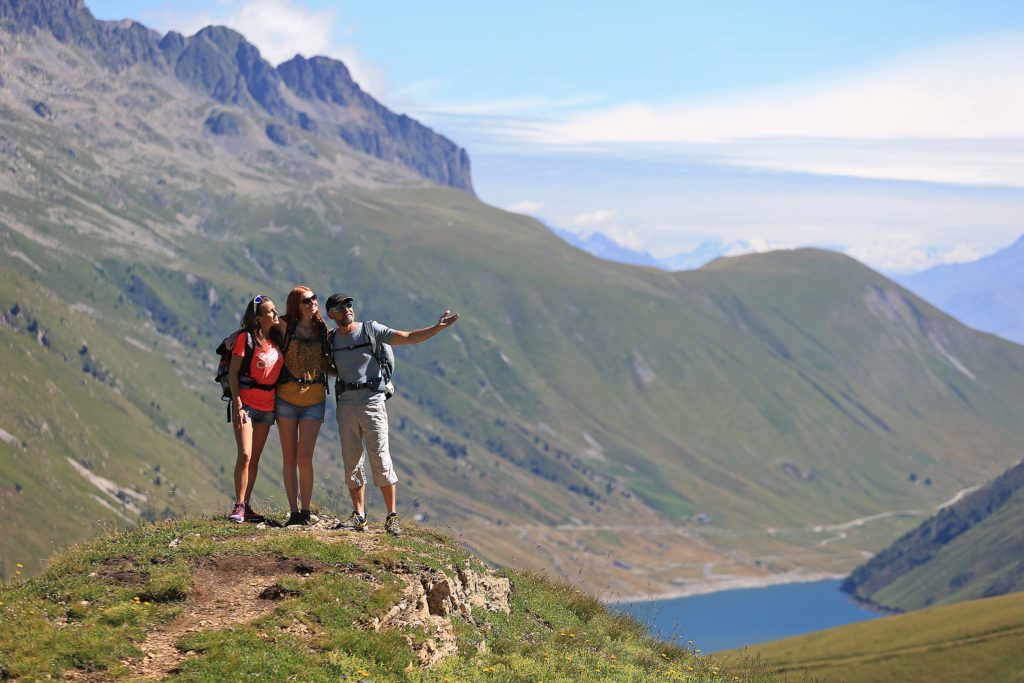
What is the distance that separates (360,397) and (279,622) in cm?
633

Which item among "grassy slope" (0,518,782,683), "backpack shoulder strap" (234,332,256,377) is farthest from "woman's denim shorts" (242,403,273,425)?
"grassy slope" (0,518,782,683)

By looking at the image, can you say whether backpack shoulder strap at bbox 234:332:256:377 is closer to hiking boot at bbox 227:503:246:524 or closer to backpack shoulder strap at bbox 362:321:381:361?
backpack shoulder strap at bbox 362:321:381:361

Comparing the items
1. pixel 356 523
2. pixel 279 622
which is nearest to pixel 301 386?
pixel 356 523

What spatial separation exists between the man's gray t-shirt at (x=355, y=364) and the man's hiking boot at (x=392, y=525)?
2.77 metres

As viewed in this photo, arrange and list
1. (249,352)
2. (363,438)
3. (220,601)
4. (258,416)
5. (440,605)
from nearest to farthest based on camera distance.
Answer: (220,601) → (440,605) → (249,352) → (258,416) → (363,438)

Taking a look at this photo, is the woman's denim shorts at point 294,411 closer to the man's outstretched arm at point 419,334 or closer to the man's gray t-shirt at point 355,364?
the man's gray t-shirt at point 355,364

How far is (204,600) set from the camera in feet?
67.7

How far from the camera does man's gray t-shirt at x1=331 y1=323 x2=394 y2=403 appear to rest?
2481 cm

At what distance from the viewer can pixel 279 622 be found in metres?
19.9

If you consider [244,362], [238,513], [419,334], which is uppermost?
[419,334]

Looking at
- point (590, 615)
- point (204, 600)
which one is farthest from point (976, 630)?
point (204, 600)

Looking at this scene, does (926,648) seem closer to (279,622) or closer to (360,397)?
(360,397)

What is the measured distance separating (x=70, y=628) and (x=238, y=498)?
638cm

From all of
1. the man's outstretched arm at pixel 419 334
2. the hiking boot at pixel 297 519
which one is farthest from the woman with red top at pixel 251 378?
the man's outstretched arm at pixel 419 334
